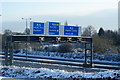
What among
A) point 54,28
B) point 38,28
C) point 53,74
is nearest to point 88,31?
point 54,28

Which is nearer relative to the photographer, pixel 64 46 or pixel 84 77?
pixel 84 77

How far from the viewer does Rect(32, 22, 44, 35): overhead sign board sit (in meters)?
31.0

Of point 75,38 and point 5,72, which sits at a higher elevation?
point 75,38

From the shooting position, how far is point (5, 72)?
1850 centimetres

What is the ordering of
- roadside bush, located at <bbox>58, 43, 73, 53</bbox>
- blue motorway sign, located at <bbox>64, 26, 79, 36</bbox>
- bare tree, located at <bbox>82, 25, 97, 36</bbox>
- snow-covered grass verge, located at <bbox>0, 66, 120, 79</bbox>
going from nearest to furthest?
snow-covered grass verge, located at <bbox>0, 66, 120, 79</bbox>, blue motorway sign, located at <bbox>64, 26, 79, 36</bbox>, roadside bush, located at <bbox>58, 43, 73, 53</bbox>, bare tree, located at <bbox>82, 25, 97, 36</bbox>

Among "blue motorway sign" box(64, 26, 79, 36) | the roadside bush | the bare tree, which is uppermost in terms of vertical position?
the bare tree

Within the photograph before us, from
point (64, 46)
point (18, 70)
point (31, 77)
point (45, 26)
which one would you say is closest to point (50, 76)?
point (31, 77)

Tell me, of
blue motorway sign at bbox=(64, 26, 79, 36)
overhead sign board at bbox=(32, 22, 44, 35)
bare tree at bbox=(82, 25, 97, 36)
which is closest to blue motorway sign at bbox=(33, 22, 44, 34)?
overhead sign board at bbox=(32, 22, 44, 35)

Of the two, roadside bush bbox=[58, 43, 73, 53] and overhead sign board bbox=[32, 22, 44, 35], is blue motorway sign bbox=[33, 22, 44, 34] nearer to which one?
overhead sign board bbox=[32, 22, 44, 35]

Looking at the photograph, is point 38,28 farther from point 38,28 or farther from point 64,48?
point 64,48

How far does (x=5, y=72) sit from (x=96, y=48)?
37.6m

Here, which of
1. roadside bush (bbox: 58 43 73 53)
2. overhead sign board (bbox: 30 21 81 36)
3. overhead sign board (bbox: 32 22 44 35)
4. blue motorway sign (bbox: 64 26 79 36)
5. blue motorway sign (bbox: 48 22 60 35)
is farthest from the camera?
roadside bush (bbox: 58 43 73 53)

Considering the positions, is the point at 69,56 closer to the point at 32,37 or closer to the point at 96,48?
the point at 96,48

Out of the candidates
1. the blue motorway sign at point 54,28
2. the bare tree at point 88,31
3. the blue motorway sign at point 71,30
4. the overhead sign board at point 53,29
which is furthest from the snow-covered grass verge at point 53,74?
the bare tree at point 88,31
